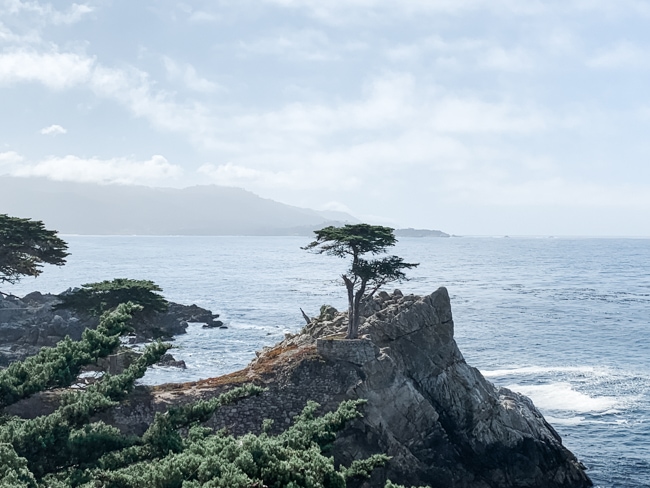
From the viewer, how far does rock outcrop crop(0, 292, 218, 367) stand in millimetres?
49250

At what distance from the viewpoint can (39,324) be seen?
56844 millimetres

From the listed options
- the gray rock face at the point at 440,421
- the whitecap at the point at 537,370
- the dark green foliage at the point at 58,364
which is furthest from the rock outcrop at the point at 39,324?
the whitecap at the point at 537,370

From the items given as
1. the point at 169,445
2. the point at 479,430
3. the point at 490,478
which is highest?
the point at 169,445

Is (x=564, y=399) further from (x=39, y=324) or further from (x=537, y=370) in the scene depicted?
(x=39, y=324)

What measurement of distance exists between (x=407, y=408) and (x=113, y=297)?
49.7 ft

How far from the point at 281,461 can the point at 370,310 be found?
24.5 meters

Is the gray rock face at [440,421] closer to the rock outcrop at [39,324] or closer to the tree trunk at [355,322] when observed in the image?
the tree trunk at [355,322]

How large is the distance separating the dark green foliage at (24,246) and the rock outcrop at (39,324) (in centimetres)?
1047

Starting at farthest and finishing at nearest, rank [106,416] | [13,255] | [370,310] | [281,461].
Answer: [370,310] → [13,255] → [106,416] → [281,461]

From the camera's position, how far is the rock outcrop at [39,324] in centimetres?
4925

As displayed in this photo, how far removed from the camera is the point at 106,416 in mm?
23578

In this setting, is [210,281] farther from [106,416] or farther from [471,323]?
[106,416]

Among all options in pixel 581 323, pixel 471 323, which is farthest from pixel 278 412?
pixel 581 323

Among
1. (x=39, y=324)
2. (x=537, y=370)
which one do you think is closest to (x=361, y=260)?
(x=537, y=370)
